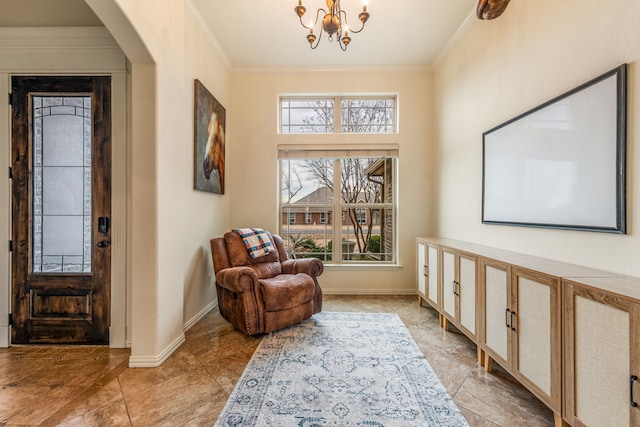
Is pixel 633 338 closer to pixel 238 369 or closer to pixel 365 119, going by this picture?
pixel 238 369

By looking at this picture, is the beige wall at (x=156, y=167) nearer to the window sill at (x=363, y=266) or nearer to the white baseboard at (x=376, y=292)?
the window sill at (x=363, y=266)

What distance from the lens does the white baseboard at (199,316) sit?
2.79 m

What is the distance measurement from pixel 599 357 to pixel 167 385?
2.37 m

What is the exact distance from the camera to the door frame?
2.41 meters

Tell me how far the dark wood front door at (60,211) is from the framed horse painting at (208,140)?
73cm

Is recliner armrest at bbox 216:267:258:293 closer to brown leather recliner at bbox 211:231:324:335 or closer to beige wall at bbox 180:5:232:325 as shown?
brown leather recliner at bbox 211:231:324:335

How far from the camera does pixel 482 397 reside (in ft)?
5.81

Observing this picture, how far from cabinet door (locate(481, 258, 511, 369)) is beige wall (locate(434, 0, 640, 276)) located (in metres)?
0.36

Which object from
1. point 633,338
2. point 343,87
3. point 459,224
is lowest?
point 633,338

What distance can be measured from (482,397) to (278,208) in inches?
119

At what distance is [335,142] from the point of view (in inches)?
155

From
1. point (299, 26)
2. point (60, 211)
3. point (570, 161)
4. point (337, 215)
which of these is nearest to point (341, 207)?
point (337, 215)

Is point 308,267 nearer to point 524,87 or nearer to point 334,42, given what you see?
point 524,87

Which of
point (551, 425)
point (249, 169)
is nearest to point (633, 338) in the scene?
point (551, 425)
